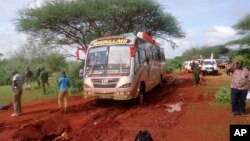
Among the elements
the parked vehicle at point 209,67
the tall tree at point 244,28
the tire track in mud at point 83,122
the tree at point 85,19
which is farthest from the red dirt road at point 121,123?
the tall tree at point 244,28

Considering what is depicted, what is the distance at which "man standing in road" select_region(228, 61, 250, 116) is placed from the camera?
12.8m

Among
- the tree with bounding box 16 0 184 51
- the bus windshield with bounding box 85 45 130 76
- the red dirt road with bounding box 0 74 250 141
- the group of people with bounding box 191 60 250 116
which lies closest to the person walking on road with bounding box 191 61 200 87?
the tree with bounding box 16 0 184 51

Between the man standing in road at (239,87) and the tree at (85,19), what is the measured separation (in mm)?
14986

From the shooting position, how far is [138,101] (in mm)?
17297

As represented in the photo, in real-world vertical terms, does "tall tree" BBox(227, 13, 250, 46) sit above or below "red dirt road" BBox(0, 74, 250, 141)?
above

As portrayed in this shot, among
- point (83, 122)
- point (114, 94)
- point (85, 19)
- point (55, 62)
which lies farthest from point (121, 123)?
point (55, 62)

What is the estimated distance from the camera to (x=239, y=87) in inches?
506

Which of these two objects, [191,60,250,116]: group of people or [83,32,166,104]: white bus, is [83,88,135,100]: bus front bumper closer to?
[83,32,166,104]: white bus

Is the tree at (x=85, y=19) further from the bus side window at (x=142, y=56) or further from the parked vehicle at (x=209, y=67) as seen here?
the parked vehicle at (x=209, y=67)

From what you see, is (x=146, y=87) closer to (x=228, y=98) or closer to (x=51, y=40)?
(x=228, y=98)

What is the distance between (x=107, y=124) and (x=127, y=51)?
4.64 meters

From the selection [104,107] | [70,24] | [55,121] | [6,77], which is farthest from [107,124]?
[6,77]

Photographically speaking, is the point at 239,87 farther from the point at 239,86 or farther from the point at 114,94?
the point at 114,94

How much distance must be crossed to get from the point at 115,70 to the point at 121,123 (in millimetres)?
3740
